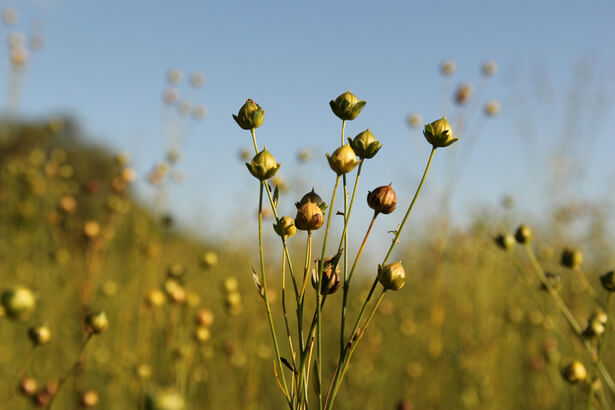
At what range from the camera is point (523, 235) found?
95cm

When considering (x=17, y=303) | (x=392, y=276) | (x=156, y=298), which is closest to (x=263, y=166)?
(x=392, y=276)

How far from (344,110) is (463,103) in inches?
75.2

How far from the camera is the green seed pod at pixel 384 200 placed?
0.53m

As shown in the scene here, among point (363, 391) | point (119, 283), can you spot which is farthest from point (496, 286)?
point (119, 283)

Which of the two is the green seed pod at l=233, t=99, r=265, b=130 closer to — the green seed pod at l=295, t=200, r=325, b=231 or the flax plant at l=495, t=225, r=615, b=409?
the green seed pod at l=295, t=200, r=325, b=231

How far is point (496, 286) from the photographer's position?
2137 mm

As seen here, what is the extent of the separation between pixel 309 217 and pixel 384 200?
0.33ft

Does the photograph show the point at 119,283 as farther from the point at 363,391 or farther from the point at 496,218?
the point at 496,218

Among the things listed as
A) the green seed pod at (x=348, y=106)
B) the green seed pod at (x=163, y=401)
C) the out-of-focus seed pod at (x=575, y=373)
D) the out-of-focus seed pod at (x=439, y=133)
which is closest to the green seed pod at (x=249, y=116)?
the green seed pod at (x=348, y=106)

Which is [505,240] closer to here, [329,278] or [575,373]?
[575,373]

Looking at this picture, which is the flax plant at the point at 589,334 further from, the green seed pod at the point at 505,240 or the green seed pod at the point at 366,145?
the green seed pod at the point at 366,145

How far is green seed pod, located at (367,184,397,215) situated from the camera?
53 centimetres

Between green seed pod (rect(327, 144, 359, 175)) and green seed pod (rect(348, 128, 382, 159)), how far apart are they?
0.12 feet

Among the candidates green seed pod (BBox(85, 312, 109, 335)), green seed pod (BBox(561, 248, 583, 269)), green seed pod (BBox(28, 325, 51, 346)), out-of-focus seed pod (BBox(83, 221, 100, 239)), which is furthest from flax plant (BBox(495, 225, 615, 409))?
out-of-focus seed pod (BBox(83, 221, 100, 239))
